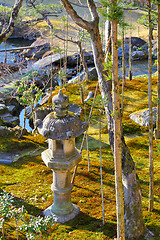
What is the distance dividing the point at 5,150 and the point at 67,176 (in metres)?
4.10

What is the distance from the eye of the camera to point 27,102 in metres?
9.83

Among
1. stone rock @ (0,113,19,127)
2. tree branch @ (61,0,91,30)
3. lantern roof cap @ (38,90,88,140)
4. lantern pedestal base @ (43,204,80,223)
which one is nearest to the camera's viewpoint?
lantern roof cap @ (38,90,88,140)

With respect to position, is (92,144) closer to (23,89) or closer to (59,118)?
(23,89)

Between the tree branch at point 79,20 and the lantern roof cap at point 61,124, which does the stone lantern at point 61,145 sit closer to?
the lantern roof cap at point 61,124

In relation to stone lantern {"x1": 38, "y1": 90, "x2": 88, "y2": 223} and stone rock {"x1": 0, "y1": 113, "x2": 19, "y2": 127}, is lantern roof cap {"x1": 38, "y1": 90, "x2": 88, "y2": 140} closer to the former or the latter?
stone lantern {"x1": 38, "y1": 90, "x2": 88, "y2": 223}

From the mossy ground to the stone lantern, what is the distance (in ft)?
1.46

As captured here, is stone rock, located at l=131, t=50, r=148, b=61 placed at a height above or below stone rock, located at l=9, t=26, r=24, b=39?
below

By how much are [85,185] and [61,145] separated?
88.3 inches

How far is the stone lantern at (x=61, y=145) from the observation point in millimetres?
5227

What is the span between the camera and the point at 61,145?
17.9 feet

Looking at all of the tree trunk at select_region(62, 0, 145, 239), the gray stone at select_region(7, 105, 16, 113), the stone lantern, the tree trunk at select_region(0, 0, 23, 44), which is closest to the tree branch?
the tree trunk at select_region(62, 0, 145, 239)

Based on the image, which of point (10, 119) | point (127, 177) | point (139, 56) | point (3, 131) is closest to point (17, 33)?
point (139, 56)

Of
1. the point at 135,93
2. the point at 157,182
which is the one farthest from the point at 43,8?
the point at 157,182

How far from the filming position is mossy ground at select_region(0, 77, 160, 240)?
569 cm
